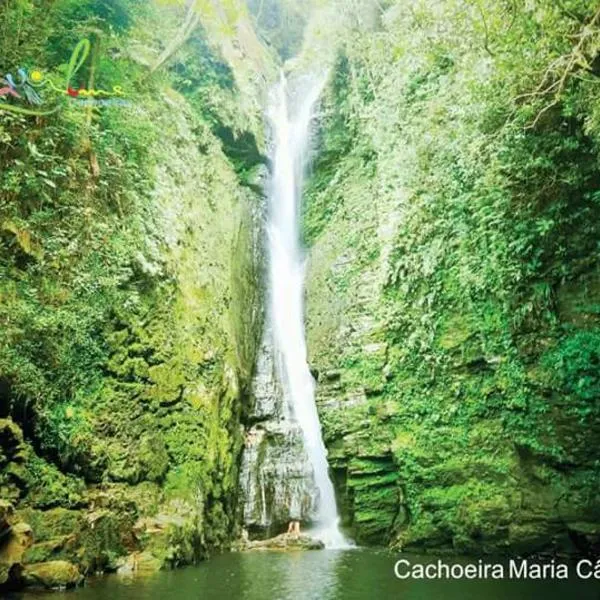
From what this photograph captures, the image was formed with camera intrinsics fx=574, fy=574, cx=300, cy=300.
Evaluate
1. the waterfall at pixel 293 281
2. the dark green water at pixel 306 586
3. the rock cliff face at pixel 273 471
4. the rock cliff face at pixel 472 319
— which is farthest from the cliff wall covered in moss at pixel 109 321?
the rock cliff face at pixel 472 319

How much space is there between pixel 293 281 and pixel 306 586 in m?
10.1

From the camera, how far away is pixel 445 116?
10.8 m

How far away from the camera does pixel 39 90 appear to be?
9141mm

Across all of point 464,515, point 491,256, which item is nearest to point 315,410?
point 464,515

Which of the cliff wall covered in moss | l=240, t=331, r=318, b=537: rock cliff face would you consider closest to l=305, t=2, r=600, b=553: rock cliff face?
l=240, t=331, r=318, b=537: rock cliff face

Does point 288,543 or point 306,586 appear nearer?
point 306,586

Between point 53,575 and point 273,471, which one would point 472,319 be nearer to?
point 273,471

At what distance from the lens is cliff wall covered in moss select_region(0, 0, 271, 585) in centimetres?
756

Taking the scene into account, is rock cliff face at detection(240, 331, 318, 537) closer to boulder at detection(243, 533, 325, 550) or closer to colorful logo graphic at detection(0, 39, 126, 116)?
boulder at detection(243, 533, 325, 550)

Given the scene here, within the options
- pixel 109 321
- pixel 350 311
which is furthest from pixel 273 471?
pixel 109 321

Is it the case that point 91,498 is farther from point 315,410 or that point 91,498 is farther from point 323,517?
point 315,410

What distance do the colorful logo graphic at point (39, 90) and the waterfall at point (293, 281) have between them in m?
7.16

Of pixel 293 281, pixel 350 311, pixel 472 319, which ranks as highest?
pixel 293 281

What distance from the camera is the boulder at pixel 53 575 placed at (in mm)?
6344
